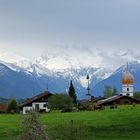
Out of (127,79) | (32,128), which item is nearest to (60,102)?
(127,79)

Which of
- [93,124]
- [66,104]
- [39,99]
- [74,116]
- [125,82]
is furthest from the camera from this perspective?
[125,82]

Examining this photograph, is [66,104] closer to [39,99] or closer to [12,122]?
[39,99]

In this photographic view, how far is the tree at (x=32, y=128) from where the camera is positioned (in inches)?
1372

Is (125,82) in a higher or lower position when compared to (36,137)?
higher

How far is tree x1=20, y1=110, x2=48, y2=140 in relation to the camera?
3484cm

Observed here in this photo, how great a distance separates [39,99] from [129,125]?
251ft

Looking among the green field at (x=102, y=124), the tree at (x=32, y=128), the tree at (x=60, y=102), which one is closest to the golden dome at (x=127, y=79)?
the tree at (x=60, y=102)

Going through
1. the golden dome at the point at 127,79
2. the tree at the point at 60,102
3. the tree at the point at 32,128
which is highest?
the golden dome at the point at 127,79

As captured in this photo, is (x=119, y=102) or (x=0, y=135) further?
(x=119, y=102)

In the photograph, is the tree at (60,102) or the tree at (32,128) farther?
the tree at (60,102)

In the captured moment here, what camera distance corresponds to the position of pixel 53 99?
11994 centimetres

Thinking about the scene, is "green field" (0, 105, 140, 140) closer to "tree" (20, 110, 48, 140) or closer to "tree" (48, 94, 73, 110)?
"tree" (20, 110, 48, 140)

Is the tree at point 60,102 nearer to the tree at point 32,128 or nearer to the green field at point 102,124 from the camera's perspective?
the green field at point 102,124

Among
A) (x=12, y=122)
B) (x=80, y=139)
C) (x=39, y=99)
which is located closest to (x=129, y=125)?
(x=12, y=122)
